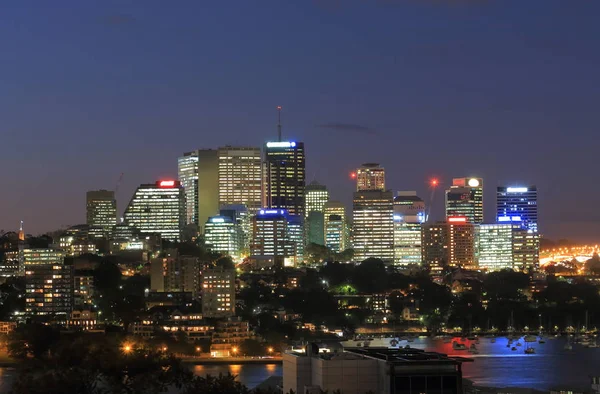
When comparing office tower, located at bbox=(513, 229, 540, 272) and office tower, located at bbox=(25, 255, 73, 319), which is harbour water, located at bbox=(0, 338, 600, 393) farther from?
office tower, located at bbox=(513, 229, 540, 272)

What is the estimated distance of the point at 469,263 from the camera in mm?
138000

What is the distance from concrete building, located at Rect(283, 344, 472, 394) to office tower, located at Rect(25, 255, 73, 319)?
55777mm

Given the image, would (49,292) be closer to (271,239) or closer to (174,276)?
(174,276)

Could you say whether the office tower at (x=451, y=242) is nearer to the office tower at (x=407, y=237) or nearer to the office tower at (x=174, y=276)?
the office tower at (x=407, y=237)

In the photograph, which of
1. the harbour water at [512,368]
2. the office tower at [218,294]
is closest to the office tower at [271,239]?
the office tower at [218,294]

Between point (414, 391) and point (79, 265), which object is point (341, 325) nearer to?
point (79, 265)

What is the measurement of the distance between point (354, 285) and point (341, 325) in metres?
18.7

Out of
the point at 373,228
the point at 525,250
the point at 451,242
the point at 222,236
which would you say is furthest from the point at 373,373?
the point at 525,250

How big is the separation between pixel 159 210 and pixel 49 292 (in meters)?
41.5

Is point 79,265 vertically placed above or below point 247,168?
below

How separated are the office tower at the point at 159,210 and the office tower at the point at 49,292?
37686 mm

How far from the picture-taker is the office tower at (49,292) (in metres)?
83.0

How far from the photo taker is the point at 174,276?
300 ft

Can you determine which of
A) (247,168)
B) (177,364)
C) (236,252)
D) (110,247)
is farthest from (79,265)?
(177,364)
